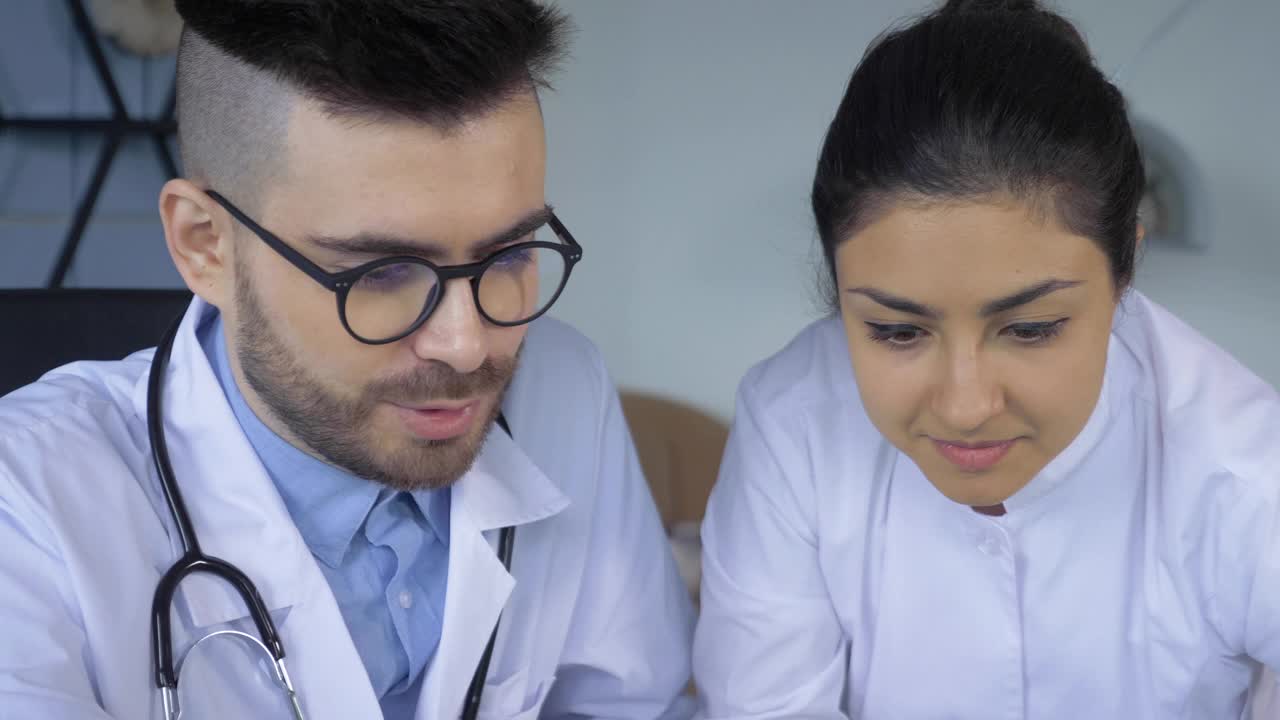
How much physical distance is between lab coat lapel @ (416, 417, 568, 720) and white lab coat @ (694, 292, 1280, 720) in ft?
0.71

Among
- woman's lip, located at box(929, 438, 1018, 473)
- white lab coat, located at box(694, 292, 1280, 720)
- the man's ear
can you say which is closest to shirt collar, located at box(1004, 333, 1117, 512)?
white lab coat, located at box(694, 292, 1280, 720)

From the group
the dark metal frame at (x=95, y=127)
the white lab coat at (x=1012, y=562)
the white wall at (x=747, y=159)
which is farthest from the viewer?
the dark metal frame at (x=95, y=127)

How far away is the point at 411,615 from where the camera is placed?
49.8 inches

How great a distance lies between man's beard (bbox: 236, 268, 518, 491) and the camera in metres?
1.12

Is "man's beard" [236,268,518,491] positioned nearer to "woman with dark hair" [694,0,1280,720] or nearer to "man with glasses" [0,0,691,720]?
"man with glasses" [0,0,691,720]

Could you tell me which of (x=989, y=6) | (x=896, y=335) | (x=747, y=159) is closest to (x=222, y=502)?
(x=896, y=335)

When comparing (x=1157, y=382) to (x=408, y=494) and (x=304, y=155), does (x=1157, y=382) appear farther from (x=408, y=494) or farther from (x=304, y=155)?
(x=304, y=155)

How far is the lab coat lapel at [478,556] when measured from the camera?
123 centimetres

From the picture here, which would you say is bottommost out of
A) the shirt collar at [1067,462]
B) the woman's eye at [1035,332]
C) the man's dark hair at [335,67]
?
the shirt collar at [1067,462]

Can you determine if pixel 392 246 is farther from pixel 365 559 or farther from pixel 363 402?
pixel 365 559

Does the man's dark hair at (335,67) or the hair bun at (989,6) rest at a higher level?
the hair bun at (989,6)

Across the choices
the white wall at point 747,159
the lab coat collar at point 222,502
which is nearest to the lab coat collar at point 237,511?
the lab coat collar at point 222,502

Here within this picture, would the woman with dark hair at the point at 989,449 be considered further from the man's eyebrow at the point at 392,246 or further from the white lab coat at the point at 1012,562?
the man's eyebrow at the point at 392,246

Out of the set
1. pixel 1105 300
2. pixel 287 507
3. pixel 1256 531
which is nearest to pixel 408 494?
pixel 287 507
